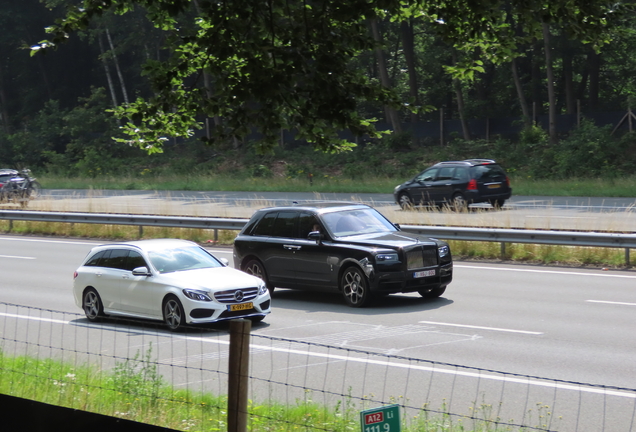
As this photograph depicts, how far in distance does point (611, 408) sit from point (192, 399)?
369 cm

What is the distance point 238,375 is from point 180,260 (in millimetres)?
8405

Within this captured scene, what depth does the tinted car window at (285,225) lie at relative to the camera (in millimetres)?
15211

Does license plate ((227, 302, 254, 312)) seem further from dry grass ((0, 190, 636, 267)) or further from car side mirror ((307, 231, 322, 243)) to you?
dry grass ((0, 190, 636, 267))

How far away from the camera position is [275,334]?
39.0ft

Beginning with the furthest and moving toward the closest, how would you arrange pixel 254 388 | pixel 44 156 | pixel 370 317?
pixel 44 156
pixel 370 317
pixel 254 388

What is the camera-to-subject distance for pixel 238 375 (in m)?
5.18

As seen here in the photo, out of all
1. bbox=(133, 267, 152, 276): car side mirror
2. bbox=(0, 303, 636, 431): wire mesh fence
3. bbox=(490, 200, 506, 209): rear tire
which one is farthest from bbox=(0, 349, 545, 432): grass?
bbox=(490, 200, 506, 209): rear tire

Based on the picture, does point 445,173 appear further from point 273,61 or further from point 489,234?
point 273,61

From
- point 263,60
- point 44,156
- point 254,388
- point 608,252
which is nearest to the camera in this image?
point 263,60

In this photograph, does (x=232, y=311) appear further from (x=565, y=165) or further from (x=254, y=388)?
(x=565, y=165)

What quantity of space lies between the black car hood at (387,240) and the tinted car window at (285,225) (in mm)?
1168

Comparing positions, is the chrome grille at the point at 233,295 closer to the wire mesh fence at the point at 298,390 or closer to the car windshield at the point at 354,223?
the wire mesh fence at the point at 298,390

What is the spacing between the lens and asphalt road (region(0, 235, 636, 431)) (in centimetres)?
932

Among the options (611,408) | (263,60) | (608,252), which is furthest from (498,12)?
(608,252)
